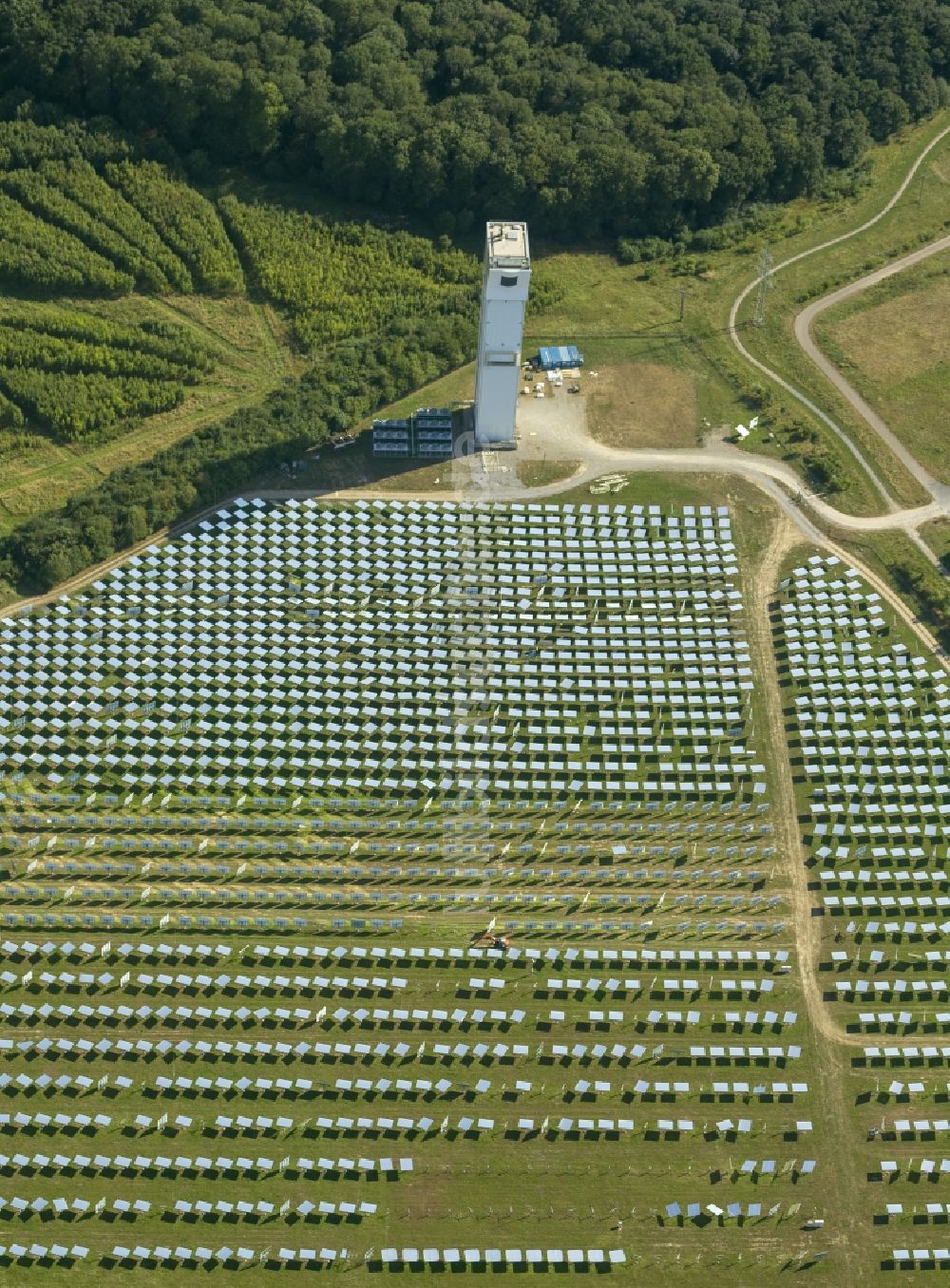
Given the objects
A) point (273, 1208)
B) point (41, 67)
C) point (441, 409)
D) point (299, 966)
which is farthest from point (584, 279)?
point (273, 1208)

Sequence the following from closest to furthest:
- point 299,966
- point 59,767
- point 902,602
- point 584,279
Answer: point 299,966
point 59,767
point 902,602
point 584,279

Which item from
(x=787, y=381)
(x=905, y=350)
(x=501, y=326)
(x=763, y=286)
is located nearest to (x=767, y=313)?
(x=763, y=286)

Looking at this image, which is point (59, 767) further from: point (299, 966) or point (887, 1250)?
point (887, 1250)

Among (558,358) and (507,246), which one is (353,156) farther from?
(507,246)

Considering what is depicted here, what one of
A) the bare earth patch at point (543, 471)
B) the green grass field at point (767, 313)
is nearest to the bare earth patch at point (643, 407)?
the green grass field at point (767, 313)

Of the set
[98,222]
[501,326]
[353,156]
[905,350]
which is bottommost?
[501,326]

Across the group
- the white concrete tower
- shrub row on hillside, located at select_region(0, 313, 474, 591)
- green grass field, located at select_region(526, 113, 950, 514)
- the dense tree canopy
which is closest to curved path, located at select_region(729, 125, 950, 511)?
green grass field, located at select_region(526, 113, 950, 514)
